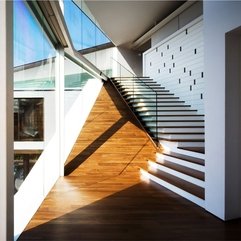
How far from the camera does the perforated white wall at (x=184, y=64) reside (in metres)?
8.13

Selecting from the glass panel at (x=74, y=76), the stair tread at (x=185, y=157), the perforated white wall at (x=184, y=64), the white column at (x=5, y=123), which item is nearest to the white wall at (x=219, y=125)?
the stair tread at (x=185, y=157)

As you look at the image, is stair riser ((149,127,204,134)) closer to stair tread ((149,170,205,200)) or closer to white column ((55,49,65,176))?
stair tread ((149,170,205,200))

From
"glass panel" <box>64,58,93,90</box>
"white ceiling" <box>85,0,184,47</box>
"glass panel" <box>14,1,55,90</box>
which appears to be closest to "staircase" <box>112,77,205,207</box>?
"glass panel" <box>64,58,93,90</box>

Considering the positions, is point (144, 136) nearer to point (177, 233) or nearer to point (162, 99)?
point (162, 99)

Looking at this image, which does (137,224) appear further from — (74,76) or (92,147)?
(74,76)

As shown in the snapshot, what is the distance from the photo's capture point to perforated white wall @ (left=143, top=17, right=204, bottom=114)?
320 inches

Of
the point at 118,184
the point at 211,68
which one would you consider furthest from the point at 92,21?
the point at 211,68

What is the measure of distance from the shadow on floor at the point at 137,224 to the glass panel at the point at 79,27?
3.50 metres

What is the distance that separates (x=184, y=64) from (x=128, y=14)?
8.51 feet

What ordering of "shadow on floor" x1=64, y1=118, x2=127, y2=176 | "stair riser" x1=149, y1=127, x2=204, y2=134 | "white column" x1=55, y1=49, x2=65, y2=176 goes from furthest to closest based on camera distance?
"stair riser" x1=149, y1=127, x2=204, y2=134 → "shadow on floor" x1=64, y1=118, x2=127, y2=176 → "white column" x1=55, y1=49, x2=65, y2=176

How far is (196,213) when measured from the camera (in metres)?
3.73

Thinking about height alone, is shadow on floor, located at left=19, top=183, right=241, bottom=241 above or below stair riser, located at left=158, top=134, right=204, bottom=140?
below

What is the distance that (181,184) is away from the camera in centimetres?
475

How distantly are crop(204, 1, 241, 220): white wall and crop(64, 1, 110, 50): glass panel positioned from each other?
9.51 ft
